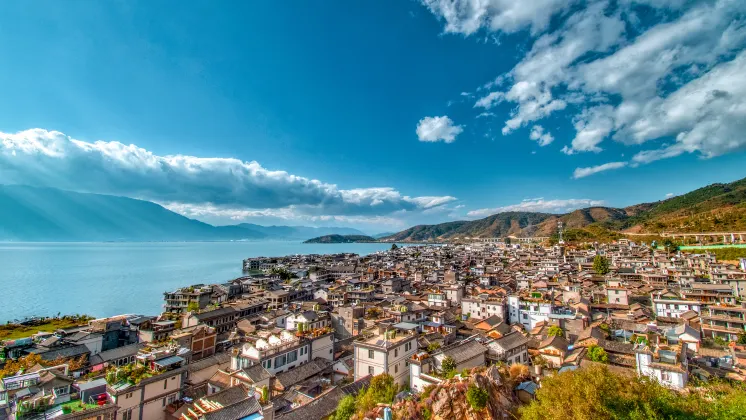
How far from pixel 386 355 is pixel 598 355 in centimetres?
1380

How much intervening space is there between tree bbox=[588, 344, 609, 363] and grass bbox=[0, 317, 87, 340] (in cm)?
5987

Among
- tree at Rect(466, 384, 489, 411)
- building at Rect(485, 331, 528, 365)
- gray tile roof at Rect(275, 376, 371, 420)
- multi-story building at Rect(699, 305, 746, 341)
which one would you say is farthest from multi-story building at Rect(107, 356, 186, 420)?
multi-story building at Rect(699, 305, 746, 341)

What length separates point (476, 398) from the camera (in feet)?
44.8

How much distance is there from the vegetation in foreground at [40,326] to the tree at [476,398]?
55115 millimetres

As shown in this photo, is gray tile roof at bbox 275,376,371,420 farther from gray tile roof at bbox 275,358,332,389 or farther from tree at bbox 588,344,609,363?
tree at bbox 588,344,609,363

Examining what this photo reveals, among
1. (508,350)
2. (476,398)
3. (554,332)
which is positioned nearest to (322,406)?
(476,398)

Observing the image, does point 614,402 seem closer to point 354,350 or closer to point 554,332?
point 354,350

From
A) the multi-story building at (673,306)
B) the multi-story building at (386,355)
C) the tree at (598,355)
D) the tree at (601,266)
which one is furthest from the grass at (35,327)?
the tree at (601,266)

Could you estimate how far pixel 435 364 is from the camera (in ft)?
68.7

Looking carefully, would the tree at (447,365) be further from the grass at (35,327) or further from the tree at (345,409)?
the grass at (35,327)

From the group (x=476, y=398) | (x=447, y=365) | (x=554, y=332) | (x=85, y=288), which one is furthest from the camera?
(x=85, y=288)

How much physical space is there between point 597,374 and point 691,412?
10.7 ft

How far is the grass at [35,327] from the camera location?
43.5 meters

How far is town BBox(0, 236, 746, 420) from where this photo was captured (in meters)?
18.7
